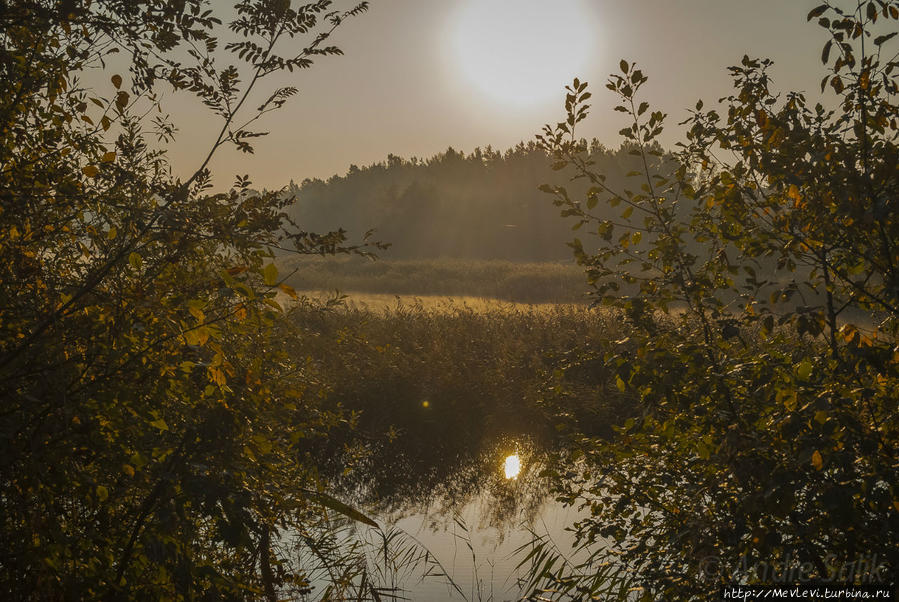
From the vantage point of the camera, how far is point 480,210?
2591 inches

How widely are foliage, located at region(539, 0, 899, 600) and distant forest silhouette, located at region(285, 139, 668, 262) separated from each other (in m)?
52.6

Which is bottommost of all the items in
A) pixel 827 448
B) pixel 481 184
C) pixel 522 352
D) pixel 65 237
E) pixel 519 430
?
pixel 519 430

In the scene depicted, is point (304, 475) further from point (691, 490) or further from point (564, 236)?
point (564, 236)

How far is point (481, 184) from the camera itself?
234ft

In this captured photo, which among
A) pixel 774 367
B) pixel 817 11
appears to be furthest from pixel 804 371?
pixel 817 11

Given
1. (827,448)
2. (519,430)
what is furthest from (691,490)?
(519,430)

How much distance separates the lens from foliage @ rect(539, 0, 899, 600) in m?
2.88

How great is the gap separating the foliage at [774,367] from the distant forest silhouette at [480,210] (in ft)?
172

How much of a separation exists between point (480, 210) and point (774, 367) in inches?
2485

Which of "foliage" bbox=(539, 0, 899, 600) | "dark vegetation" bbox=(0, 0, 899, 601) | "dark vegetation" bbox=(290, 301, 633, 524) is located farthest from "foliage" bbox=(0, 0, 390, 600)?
"dark vegetation" bbox=(290, 301, 633, 524)

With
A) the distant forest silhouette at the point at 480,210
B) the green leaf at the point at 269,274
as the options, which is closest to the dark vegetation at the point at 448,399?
the green leaf at the point at 269,274

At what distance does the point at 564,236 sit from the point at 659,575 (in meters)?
57.7

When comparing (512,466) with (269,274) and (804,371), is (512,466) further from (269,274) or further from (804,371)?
(269,274)

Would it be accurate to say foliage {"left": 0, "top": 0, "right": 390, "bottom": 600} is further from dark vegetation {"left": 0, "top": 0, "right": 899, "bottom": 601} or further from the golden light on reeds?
the golden light on reeds
